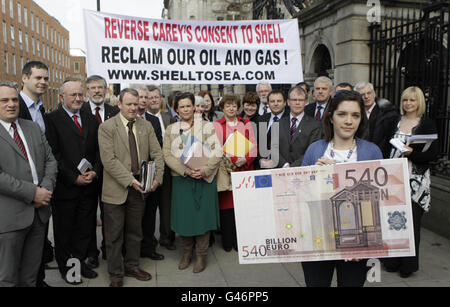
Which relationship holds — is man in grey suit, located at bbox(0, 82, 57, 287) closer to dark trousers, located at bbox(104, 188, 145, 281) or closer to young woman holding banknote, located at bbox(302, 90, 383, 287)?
dark trousers, located at bbox(104, 188, 145, 281)

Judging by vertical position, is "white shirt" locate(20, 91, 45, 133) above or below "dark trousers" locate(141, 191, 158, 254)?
above

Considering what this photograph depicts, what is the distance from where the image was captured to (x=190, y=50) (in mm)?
5422

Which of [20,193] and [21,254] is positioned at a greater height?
[20,193]

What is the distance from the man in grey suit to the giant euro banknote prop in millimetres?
1791

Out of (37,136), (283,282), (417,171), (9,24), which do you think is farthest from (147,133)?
(9,24)

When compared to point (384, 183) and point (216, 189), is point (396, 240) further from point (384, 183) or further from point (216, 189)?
point (216, 189)

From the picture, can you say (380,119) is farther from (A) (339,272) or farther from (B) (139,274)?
(B) (139,274)

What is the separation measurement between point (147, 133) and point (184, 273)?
1.68 metres

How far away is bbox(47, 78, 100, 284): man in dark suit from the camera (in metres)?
3.97

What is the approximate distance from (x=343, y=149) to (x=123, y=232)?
2.70m

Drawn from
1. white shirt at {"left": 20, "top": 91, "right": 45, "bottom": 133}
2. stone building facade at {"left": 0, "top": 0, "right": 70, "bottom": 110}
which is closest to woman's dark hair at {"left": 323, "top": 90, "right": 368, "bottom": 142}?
white shirt at {"left": 20, "top": 91, "right": 45, "bottom": 133}

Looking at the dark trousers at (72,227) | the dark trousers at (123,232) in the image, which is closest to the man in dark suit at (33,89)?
the dark trousers at (72,227)

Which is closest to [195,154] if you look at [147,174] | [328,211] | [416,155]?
[147,174]

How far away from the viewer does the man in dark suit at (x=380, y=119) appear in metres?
4.32
